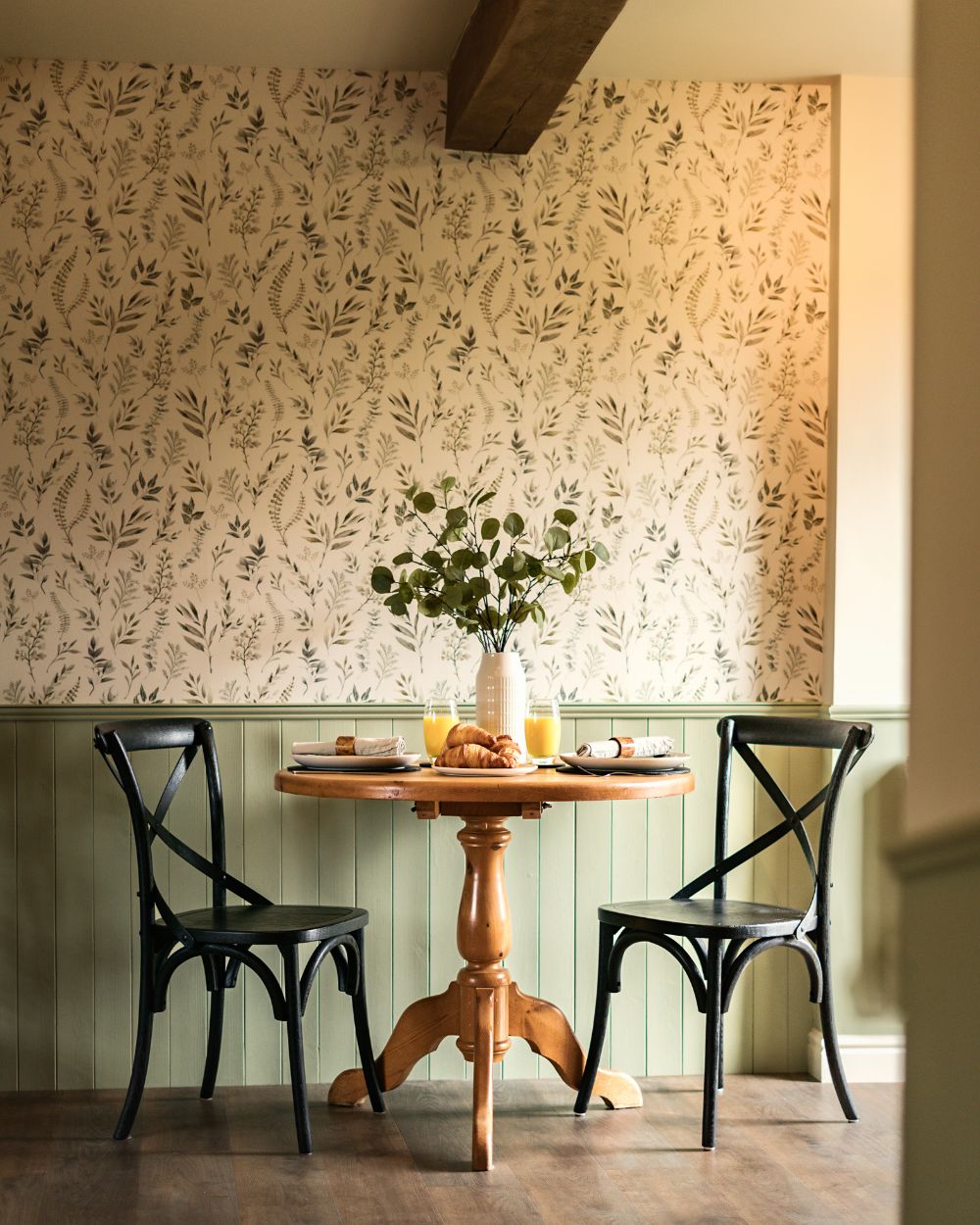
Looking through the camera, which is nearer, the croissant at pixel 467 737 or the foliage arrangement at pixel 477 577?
the croissant at pixel 467 737

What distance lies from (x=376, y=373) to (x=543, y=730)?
3.38 feet

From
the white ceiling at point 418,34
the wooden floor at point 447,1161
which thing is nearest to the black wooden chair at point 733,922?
the wooden floor at point 447,1161

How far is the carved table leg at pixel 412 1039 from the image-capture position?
291 cm

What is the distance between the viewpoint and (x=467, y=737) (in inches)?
105

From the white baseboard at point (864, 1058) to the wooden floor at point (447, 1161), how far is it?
69mm

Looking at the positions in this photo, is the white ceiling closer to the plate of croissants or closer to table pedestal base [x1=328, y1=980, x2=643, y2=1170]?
the plate of croissants

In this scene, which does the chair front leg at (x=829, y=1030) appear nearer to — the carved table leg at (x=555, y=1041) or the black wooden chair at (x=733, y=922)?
the black wooden chair at (x=733, y=922)

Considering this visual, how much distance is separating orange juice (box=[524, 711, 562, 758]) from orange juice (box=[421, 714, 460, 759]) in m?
0.17

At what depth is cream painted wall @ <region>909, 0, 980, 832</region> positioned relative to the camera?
61 cm

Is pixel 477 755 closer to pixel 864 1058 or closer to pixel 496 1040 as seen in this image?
pixel 496 1040

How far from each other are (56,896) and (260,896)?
1.85 feet

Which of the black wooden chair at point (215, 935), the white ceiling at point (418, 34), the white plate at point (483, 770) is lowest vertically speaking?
the black wooden chair at point (215, 935)

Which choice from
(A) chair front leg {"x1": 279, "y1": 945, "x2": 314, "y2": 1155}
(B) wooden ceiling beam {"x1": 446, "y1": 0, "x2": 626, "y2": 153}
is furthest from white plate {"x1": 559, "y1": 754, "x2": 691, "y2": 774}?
(B) wooden ceiling beam {"x1": 446, "y1": 0, "x2": 626, "y2": 153}

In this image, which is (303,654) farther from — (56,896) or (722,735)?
(722,735)
